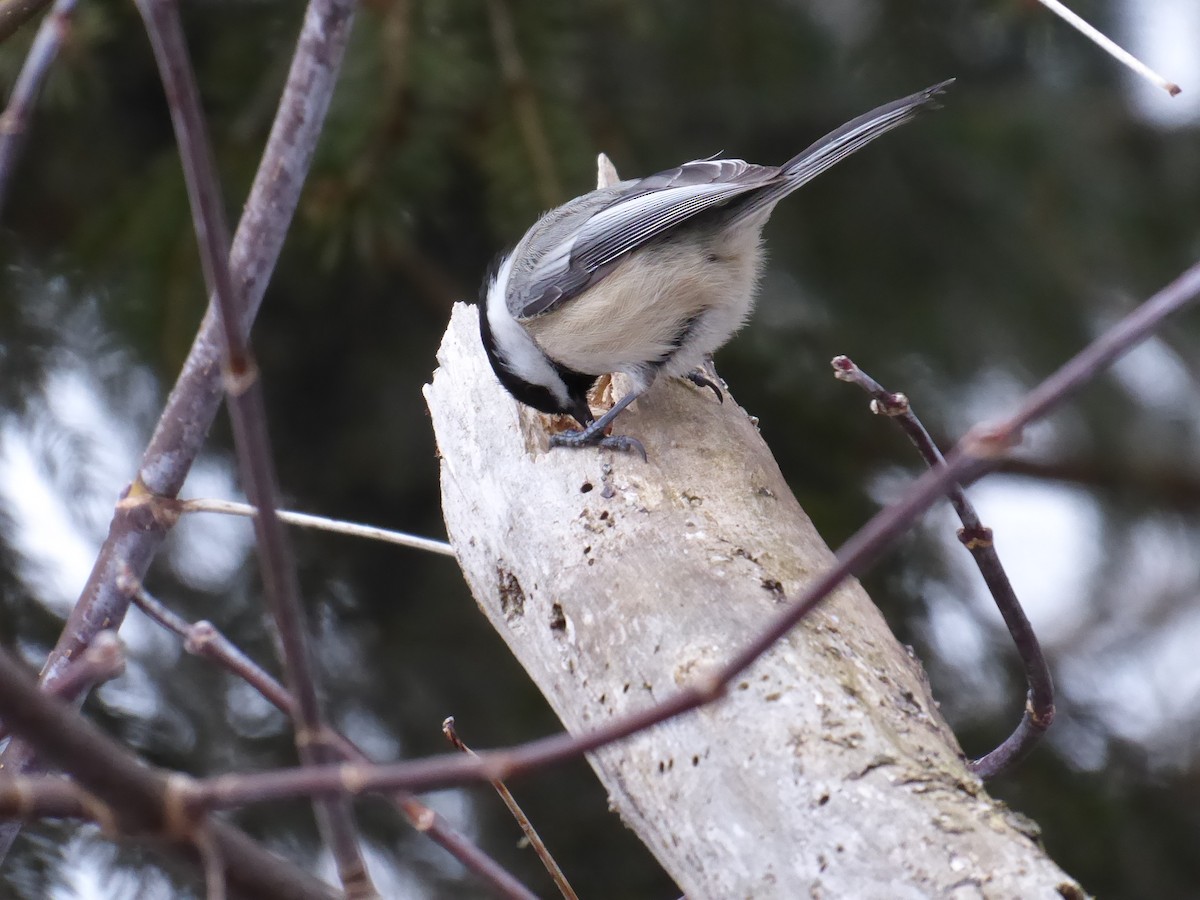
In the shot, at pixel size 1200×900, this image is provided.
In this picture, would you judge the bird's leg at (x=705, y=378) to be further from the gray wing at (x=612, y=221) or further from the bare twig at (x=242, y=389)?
the bare twig at (x=242, y=389)

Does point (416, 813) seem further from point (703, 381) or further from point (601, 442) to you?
point (703, 381)

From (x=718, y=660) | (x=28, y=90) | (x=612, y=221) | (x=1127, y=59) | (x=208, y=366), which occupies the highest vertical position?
(x=1127, y=59)

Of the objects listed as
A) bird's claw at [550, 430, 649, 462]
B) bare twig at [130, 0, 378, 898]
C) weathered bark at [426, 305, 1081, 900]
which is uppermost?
bare twig at [130, 0, 378, 898]

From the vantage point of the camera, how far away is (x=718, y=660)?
1.09 m

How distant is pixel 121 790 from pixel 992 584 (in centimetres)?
82

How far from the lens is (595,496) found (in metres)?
1.31

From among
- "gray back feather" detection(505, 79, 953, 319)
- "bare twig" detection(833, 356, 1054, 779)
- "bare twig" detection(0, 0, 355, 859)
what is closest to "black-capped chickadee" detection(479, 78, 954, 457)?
"gray back feather" detection(505, 79, 953, 319)

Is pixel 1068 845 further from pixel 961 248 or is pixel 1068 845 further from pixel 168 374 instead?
pixel 168 374

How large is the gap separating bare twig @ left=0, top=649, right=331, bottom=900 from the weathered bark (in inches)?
18.6

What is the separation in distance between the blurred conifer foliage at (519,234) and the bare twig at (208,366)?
606 millimetres

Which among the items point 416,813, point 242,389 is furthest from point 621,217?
point 242,389

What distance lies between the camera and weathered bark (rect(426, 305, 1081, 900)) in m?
0.92

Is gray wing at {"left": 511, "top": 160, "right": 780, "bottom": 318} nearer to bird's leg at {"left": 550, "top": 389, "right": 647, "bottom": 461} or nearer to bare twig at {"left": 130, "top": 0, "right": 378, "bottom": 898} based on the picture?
bird's leg at {"left": 550, "top": 389, "right": 647, "bottom": 461}

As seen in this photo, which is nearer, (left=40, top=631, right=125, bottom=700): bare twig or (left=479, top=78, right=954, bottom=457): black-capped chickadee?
(left=40, top=631, right=125, bottom=700): bare twig
